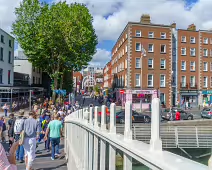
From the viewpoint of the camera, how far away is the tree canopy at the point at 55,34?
29.9m

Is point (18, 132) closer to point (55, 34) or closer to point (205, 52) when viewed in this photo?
point (55, 34)

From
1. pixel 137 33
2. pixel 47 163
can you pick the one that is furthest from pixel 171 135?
pixel 137 33

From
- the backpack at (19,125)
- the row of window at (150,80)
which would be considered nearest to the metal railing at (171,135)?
the backpack at (19,125)

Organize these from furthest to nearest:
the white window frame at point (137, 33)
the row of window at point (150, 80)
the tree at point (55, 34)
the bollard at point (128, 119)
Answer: the white window frame at point (137, 33) < the row of window at point (150, 80) < the tree at point (55, 34) < the bollard at point (128, 119)

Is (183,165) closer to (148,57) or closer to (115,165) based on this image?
(115,165)

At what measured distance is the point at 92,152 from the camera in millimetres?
3254

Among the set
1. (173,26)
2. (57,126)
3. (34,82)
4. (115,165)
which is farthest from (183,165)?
(34,82)

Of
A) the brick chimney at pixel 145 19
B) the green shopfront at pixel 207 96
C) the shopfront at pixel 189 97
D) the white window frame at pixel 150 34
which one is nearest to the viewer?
the white window frame at pixel 150 34

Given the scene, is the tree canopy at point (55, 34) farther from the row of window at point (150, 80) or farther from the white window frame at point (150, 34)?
the white window frame at point (150, 34)

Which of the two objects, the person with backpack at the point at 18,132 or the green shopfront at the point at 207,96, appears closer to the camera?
the person with backpack at the point at 18,132

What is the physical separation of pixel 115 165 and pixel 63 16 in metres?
30.7

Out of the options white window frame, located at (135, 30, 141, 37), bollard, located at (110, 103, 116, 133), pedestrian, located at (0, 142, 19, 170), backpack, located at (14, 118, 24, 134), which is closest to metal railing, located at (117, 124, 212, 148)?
bollard, located at (110, 103, 116, 133)

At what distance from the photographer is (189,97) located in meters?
39.2

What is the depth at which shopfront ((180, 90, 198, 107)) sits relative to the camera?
1527 inches
